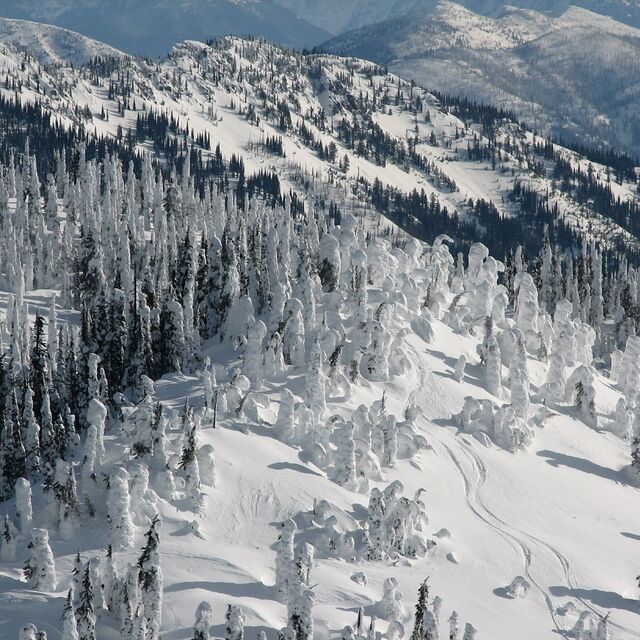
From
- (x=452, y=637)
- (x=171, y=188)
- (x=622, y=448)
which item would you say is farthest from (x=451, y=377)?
(x=171, y=188)

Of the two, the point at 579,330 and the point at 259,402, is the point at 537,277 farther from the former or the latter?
the point at 259,402

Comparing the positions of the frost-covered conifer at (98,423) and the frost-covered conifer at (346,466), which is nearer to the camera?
the frost-covered conifer at (98,423)

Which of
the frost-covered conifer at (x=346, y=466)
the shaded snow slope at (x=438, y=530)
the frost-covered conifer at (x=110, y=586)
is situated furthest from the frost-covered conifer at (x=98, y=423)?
the frost-covered conifer at (x=346, y=466)

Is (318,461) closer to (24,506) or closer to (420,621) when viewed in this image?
(420,621)

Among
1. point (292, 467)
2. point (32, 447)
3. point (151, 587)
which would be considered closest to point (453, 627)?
point (151, 587)

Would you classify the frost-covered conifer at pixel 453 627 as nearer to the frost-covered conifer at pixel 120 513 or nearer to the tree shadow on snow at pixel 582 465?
the frost-covered conifer at pixel 120 513

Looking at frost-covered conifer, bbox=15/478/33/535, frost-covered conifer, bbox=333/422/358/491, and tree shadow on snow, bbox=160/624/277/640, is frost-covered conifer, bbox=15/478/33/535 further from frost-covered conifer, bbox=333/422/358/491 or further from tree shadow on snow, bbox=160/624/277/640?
frost-covered conifer, bbox=333/422/358/491

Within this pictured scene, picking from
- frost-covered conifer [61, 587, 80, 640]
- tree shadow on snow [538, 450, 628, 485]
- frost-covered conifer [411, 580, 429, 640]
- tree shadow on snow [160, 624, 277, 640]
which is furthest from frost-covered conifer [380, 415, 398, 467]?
frost-covered conifer [61, 587, 80, 640]
